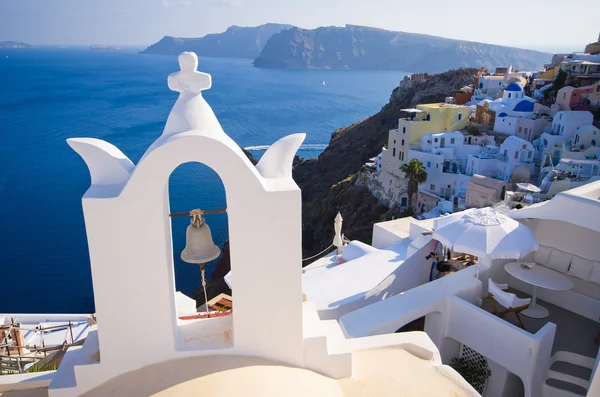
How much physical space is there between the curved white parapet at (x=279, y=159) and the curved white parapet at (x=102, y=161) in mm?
1168

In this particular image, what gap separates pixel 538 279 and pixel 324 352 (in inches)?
222

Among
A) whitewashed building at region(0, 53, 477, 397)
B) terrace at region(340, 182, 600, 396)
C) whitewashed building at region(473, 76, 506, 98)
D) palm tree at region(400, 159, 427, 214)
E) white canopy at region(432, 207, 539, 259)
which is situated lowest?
palm tree at region(400, 159, 427, 214)

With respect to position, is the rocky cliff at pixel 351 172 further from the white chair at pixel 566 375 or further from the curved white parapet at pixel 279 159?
the curved white parapet at pixel 279 159

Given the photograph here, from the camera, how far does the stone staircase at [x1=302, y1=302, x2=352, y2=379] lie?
4223 mm

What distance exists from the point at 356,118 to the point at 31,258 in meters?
77.8

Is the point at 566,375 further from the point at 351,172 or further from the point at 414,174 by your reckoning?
the point at 351,172

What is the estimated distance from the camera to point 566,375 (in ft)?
24.7

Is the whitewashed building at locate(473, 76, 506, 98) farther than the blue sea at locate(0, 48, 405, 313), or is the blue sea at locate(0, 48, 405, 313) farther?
the whitewashed building at locate(473, 76, 506, 98)

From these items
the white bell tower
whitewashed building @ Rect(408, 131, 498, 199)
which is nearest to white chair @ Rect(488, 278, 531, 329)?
the white bell tower

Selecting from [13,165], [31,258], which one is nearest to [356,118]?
[13,165]

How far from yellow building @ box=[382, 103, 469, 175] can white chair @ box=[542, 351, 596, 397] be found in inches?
1318

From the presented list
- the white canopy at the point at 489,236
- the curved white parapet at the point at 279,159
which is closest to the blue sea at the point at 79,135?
the curved white parapet at the point at 279,159

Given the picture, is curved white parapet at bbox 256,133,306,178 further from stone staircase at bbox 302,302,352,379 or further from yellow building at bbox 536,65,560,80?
yellow building at bbox 536,65,560,80

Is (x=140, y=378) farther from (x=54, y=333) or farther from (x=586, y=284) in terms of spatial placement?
(x=54, y=333)
